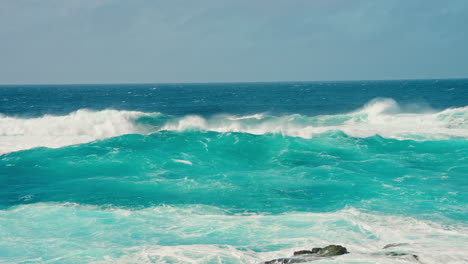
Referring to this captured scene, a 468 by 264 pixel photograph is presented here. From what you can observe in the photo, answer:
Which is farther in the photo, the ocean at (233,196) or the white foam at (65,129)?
the white foam at (65,129)

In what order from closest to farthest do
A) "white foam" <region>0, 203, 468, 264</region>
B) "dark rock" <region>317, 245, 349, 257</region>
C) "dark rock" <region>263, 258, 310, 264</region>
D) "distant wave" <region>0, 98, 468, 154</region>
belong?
"dark rock" <region>263, 258, 310, 264</region>
"dark rock" <region>317, 245, 349, 257</region>
"white foam" <region>0, 203, 468, 264</region>
"distant wave" <region>0, 98, 468, 154</region>

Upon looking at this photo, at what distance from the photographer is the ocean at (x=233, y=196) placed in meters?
10.5

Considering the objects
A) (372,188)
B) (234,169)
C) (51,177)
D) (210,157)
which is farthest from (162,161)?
(372,188)

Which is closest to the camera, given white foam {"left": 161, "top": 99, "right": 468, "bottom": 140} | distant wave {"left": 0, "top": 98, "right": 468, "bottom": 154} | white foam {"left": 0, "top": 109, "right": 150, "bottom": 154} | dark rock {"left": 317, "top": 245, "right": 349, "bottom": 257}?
dark rock {"left": 317, "top": 245, "right": 349, "bottom": 257}

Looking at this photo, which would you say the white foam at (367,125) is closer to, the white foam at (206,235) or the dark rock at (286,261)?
the white foam at (206,235)

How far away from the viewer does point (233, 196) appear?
1555 centimetres

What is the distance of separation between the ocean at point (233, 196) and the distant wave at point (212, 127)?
1.13 feet

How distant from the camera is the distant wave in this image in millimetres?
27984

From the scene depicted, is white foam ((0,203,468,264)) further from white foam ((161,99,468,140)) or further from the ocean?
white foam ((161,99,468,140))

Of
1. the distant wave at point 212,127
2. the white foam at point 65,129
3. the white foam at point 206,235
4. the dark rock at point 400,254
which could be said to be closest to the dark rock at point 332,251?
the white foam at point 206,235

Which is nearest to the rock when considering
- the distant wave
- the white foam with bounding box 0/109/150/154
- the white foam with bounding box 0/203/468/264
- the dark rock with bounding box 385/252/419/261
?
the white foam with bounding box 0/203/468/264

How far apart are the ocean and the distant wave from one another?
1.13ft

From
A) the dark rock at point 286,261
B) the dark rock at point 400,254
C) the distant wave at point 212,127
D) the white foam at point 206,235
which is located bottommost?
the white foam at point 206,235

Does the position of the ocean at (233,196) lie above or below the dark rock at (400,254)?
below
